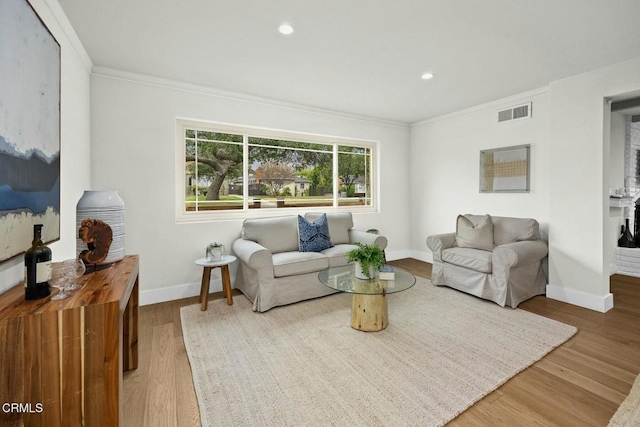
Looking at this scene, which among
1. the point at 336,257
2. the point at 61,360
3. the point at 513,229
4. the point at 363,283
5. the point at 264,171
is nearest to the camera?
the point at 61,360

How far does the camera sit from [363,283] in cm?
265

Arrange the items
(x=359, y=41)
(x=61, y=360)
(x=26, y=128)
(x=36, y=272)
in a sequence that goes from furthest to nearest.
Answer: (x=359, y=41)
(x=26, y=128)
(x=36, y=272)
(x=61, y=360)

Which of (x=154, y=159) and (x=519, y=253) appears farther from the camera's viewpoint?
(x=154, y=159)

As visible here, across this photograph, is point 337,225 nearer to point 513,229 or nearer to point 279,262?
point 279,262

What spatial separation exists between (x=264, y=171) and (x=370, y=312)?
2475 mm

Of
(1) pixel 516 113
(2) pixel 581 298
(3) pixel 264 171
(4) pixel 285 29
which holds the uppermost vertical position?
(4) pixel 285 29

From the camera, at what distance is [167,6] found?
2002 millimetres

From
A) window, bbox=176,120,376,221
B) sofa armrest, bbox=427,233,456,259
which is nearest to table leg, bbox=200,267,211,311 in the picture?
window, bbox=176,120,376,221

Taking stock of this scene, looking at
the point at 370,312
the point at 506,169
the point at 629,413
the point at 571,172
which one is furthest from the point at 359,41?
the point at 629,413

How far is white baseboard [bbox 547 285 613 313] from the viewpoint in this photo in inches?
118

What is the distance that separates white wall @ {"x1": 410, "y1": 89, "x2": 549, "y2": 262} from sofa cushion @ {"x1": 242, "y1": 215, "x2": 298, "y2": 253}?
2.61 meters

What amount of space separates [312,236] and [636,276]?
4.66 meters

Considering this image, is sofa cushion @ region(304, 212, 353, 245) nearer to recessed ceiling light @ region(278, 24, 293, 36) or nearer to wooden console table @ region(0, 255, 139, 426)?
recessed ceiling light @ region(278, 24, 293, 36)

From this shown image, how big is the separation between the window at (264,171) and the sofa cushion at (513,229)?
198 cm
